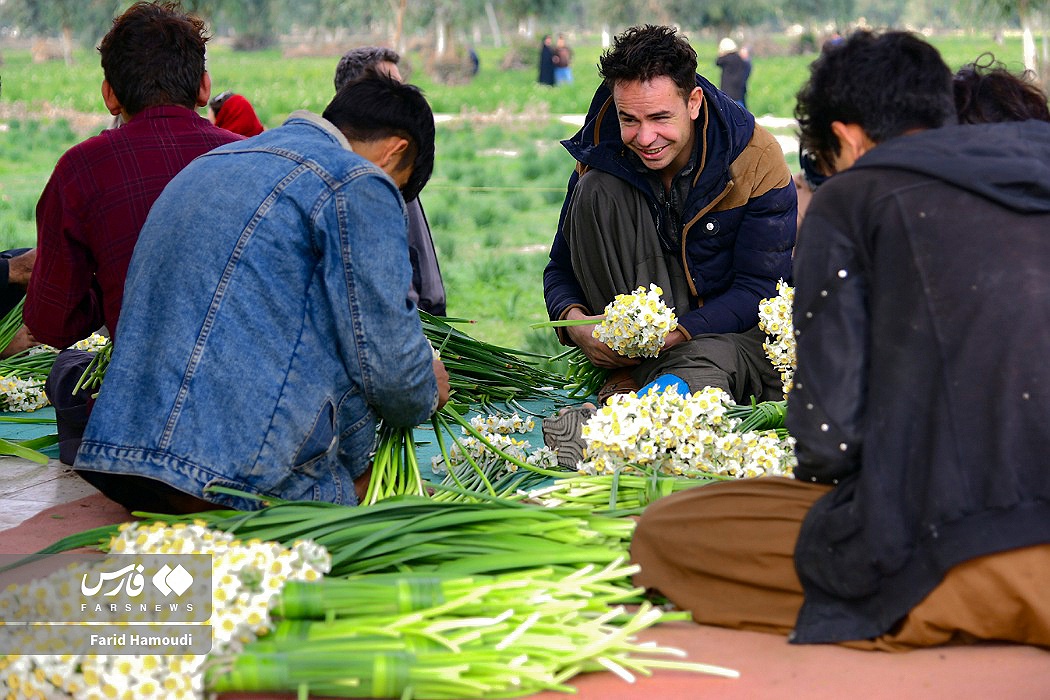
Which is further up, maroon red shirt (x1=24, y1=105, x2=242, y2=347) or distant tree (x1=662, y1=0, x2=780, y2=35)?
distant tree (x1=662, y1=0, x2=780, y2=35)

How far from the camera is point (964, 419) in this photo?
2.14 m

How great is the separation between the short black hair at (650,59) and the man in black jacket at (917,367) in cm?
153

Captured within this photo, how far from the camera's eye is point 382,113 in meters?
3.03

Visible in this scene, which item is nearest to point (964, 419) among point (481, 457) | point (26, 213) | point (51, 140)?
point (481, 457)

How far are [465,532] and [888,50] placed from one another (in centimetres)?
137

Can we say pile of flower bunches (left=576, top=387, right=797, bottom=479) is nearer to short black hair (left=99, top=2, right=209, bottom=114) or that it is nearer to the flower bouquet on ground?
the flower bouquet on ground

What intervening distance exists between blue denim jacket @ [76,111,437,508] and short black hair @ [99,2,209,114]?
73cm

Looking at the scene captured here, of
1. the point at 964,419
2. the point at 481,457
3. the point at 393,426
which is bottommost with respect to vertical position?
the point at 481,457

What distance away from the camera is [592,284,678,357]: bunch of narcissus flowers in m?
3.72

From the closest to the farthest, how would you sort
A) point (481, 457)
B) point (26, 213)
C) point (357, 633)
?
point (357, 633) → point (481, 457) → point (26, 213)

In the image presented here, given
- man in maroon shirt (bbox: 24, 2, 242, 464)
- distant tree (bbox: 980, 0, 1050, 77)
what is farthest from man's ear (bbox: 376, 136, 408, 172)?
distant tree (bbox: 980, 0, 1050, 77)

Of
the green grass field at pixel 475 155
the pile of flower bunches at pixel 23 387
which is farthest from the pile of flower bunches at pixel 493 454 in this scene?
the green grass field at pixel 475 155

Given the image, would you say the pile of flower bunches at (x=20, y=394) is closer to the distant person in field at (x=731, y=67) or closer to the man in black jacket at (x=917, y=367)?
the man in black jacket at (x=917, y=367)

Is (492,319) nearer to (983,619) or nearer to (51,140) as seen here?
(983,619)
